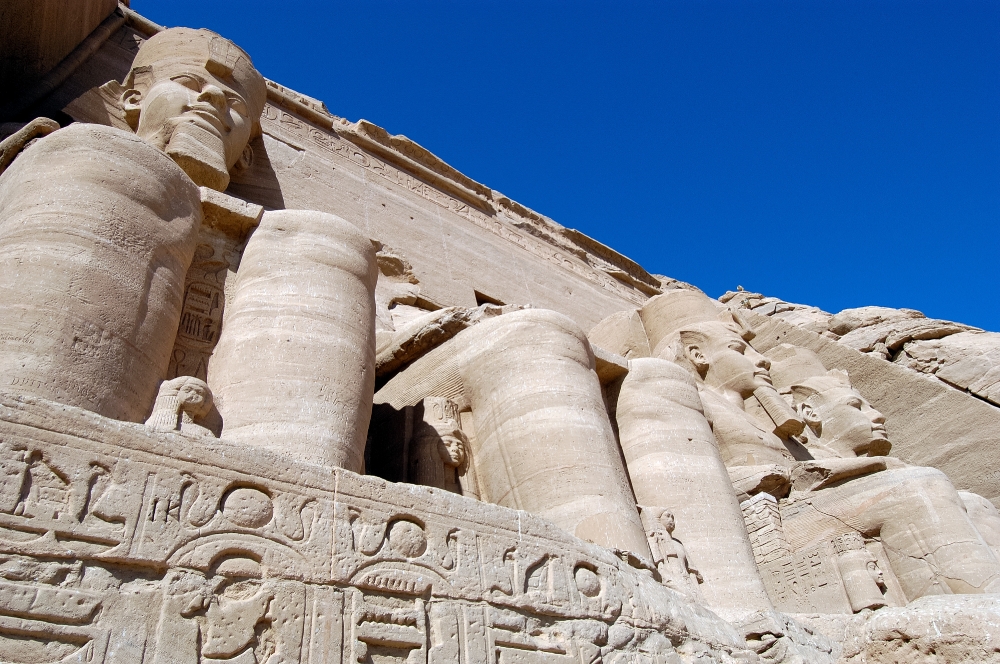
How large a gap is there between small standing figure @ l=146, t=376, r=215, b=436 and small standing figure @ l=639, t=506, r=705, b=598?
7.40ft

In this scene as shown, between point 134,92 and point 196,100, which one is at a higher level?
point 134,92

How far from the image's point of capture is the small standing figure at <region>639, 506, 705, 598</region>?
4336 mm

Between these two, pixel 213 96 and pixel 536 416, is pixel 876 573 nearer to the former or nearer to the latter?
pixel 536 416

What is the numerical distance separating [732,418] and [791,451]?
0.72 meters

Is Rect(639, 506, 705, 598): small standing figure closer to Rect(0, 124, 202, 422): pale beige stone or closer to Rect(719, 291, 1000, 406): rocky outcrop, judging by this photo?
Rect(0, 124, 202, 422): pale beige stone

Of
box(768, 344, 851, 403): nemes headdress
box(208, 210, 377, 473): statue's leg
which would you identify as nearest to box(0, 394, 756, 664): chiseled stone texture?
box(208, 210, 377, 473): statue's leg

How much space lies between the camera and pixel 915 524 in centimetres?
572

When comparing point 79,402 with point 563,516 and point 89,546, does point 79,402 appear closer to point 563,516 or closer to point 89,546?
point 89,546

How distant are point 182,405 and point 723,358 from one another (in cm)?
610

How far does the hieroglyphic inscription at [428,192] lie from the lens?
9.44 meters

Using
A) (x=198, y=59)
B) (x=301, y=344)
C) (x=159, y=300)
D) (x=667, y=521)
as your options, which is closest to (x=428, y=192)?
(x=198, y=59)

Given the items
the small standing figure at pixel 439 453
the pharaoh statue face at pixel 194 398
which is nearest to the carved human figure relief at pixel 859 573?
the small standing figure at pixel 439 453

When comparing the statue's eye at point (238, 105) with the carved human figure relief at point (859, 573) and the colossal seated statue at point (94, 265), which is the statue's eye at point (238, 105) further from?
the carved human figure relief at point (859, 573)

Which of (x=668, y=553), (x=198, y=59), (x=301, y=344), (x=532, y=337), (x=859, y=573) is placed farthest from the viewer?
(x=198, y=59)
